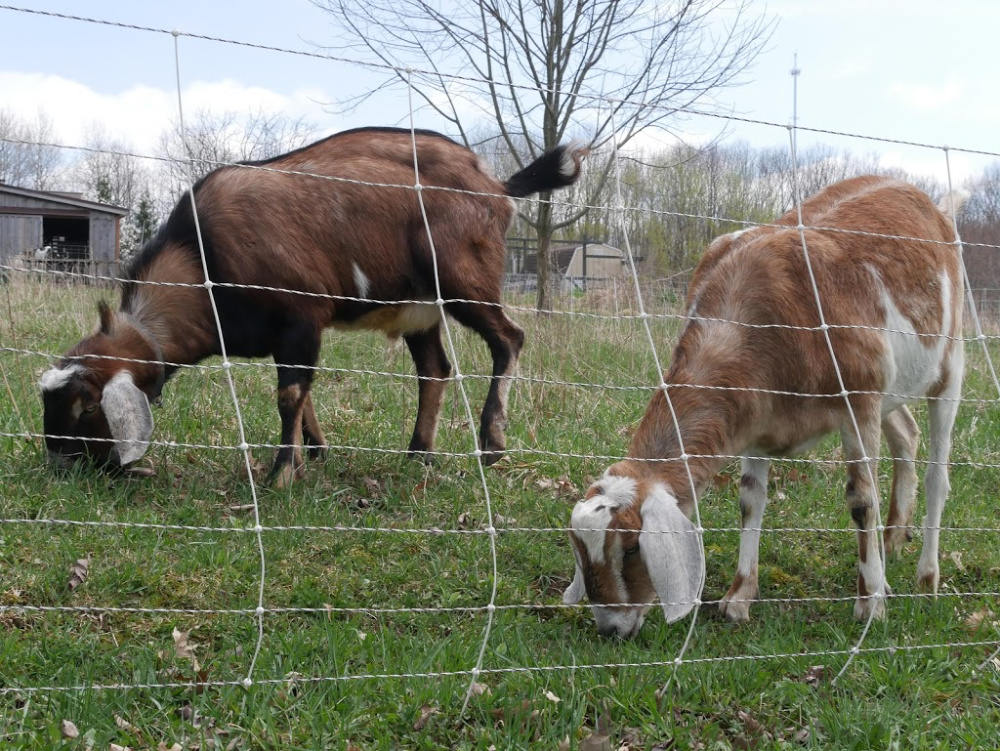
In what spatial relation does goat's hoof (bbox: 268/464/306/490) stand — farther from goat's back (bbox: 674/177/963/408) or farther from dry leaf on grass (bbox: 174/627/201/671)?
goat's back (bbox: 674/177/963/408)

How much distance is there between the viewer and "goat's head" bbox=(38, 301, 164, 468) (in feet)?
15.7

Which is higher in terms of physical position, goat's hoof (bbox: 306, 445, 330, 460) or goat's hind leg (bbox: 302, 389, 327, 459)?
goat's hind leg (bbox: 302, 389, 327, 459)

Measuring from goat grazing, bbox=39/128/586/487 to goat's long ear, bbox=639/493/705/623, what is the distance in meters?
2.15

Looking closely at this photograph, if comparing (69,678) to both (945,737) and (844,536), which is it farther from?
(844,536)

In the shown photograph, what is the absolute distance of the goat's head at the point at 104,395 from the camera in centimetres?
480

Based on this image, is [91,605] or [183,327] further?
[183,327]

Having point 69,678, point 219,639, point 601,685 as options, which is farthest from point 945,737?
point 69,678

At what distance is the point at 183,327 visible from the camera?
17.6ft

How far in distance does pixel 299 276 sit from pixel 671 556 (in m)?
2.80

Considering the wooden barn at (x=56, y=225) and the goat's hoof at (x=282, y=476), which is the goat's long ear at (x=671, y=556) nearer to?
the goat's hoof at (x=282, y=476)

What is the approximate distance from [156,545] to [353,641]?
1165 mm

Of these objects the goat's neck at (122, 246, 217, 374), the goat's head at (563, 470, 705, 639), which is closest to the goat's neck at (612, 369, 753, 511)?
the goat's head at (563, 470, 705, 639)

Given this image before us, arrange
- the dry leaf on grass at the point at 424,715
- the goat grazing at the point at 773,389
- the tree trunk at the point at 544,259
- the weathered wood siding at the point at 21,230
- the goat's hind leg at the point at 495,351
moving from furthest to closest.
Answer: the weathered wood siding at the point at 21,230 → the tree trunk at the point at 544,259 → the goat's hind leg at the point at 495,351 → the goat grazing at the point at 773,389 → the dry leaf on grass at the point at 424,715

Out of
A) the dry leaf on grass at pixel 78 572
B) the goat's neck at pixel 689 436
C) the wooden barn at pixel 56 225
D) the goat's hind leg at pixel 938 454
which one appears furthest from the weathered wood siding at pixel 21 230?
the goat's hind leg at pixel 938 454
